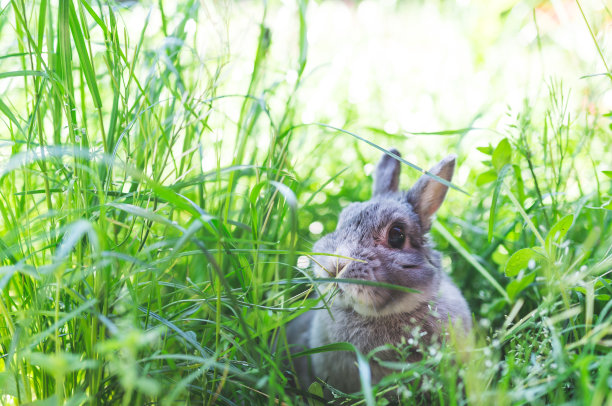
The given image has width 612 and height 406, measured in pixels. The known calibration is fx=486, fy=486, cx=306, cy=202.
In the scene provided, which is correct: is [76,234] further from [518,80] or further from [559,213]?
[518,80]

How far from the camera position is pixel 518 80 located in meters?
4.00

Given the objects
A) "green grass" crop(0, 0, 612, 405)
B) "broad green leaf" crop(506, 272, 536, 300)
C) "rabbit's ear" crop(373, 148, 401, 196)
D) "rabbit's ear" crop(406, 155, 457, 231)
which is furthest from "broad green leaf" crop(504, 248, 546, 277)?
"rabbit's ear" crop(373, 148, 401, 196)

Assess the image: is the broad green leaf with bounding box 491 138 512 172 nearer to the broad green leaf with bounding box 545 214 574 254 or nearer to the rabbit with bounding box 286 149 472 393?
the rabbit with bounding box 286 149 472 393

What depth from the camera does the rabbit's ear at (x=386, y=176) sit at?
2.63 meters

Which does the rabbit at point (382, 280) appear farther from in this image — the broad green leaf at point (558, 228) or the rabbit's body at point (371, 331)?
the broad green leaf at point (558, 228)

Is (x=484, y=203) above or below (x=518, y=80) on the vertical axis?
below

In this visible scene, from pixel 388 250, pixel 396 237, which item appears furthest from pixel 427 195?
pixel 388 250

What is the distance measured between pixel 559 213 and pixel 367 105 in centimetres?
234

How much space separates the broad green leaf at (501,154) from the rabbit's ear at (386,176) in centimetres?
59

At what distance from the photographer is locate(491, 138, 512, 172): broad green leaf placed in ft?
6.90

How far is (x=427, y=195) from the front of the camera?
2320 mm

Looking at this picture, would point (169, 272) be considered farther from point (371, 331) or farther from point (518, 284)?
point (518, 284)

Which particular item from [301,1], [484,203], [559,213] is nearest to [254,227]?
[301,1]

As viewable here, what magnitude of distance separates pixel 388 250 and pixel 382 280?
0.18 m
